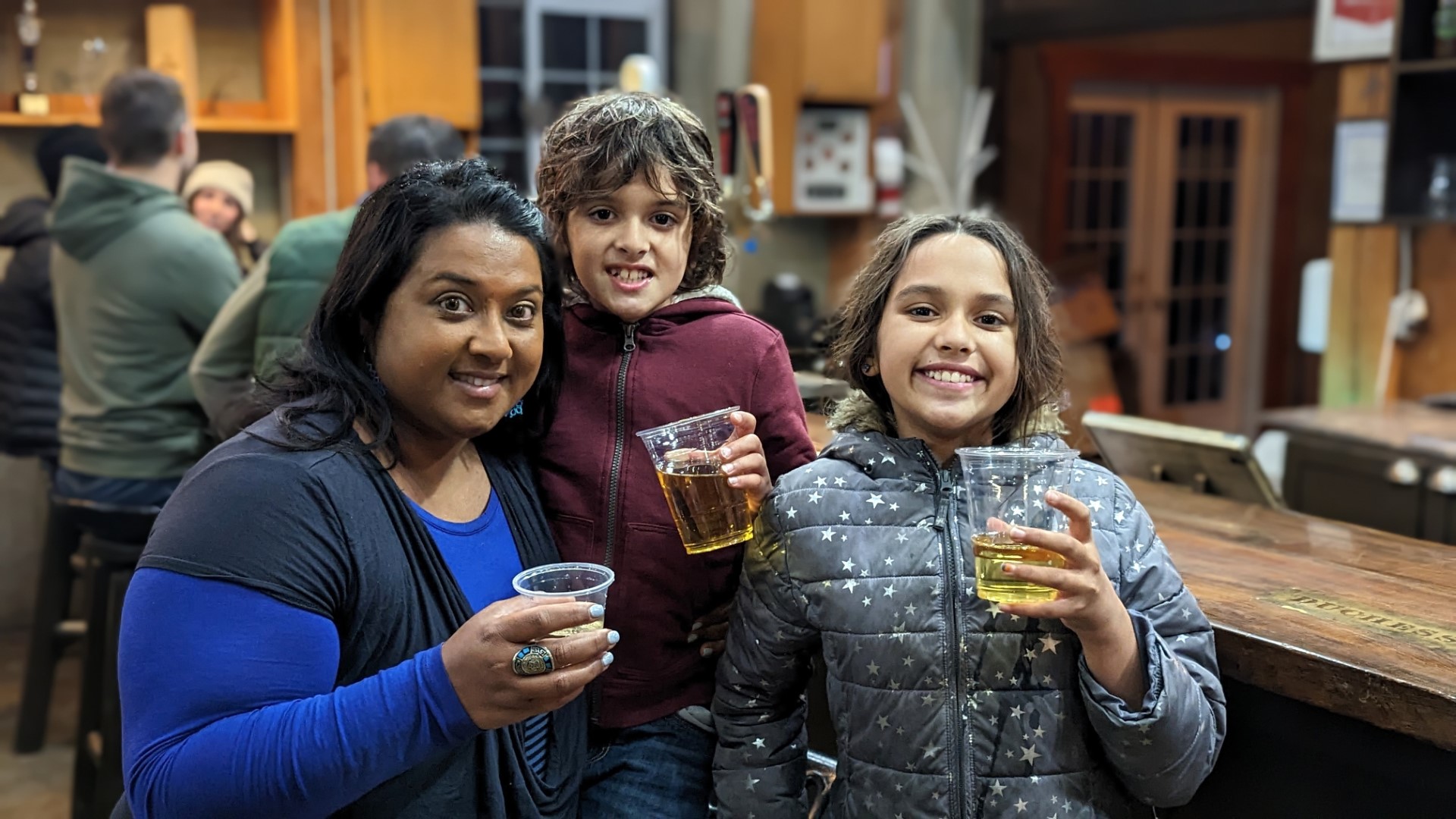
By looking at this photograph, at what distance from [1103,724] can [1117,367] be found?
4958 millimetres

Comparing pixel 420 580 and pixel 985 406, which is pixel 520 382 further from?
pixel 985 406

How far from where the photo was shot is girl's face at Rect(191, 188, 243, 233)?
4.22m

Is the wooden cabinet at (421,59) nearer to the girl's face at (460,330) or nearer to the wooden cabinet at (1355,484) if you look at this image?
the wooden cabinet at (1355,484)

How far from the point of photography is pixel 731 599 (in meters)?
1.74

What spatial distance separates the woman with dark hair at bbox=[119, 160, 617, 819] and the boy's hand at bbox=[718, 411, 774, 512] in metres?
0.26

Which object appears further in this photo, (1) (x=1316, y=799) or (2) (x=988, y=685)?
(1) (x=1316, y=799)

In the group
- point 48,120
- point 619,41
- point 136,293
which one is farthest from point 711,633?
point 619,41

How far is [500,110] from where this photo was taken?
5.55 m

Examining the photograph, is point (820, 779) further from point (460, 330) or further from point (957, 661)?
point (460, 330)

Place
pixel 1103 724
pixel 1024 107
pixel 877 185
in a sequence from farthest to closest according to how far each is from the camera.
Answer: pixel 1024 107 → pixel 877 185 → pixel 1103 724

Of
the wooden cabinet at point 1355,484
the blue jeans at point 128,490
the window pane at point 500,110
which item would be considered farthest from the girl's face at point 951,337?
the window pane at point 500,110

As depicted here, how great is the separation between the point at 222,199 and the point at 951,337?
3.47 m

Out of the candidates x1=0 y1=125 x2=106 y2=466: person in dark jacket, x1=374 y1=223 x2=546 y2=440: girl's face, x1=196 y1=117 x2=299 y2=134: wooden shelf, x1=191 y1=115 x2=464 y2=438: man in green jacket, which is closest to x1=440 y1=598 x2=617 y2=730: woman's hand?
x1=374 y1=223 x2=546 y2=440: girl's face

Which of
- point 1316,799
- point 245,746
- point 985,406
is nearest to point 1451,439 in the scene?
point 1316,799
